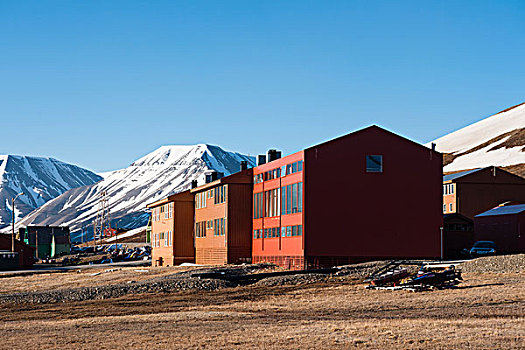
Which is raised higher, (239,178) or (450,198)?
(239,178)

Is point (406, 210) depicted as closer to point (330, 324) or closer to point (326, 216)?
point (326, 216)

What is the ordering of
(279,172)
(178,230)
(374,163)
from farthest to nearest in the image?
(178,230) < (279,172) < (374,163)

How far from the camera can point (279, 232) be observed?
56.8 metres

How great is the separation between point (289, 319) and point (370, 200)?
90.0ft

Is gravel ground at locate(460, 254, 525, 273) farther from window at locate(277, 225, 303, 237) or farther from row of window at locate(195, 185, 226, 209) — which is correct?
row of window at locate(195, 185, 226, 209)

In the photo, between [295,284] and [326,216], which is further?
[326,216]

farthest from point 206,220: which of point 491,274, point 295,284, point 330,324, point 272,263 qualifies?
point 330,324

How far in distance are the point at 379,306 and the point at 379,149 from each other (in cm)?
2528

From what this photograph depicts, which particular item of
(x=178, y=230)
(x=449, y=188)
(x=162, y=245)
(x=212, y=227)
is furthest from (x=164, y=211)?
(x=449, y=188)

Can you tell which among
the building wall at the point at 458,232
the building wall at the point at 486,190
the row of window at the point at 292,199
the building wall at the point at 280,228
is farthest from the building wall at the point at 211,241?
the building wall at the point at 486,190

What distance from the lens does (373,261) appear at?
50906 mm

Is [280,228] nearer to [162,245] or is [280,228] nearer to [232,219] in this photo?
[232,219]

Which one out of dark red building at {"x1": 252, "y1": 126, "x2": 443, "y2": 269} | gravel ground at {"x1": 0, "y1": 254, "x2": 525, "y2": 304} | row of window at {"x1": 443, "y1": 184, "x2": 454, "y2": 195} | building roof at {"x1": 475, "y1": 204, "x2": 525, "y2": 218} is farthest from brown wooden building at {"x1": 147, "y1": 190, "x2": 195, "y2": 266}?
row of window at {"x1": 443, "y1": 184, "x2": 454, "y2": 195}

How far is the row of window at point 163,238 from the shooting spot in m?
75.9
